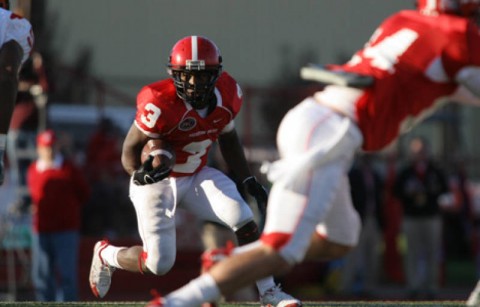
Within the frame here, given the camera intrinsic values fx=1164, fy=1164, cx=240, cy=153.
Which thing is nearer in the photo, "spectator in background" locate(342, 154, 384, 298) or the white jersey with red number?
the white jersey with red number

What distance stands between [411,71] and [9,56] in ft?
9.35

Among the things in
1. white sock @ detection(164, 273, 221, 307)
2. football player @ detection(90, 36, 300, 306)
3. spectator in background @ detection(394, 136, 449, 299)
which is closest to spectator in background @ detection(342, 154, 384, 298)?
spectator in background @ detection(394, 136, 449, 299)

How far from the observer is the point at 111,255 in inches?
286

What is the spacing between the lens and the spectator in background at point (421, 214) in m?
12.3

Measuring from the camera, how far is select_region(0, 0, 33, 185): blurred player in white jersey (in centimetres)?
697

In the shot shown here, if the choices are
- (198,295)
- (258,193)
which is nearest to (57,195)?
(258,193)

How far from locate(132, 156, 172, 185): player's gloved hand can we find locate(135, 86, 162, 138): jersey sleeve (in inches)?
9.3

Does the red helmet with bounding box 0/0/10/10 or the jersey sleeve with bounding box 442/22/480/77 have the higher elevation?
the jersey sleeve with bounding box 442/22/480/77

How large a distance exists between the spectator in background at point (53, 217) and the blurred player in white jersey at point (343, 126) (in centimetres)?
568

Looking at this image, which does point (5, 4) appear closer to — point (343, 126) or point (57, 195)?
point (343, 126)

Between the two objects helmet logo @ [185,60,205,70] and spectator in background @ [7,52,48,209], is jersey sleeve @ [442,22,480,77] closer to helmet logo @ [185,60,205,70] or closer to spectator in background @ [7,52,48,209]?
helmet logo @ [185,60,205,70]

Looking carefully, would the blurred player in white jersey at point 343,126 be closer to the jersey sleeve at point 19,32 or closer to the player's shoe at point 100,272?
the player's shoe at point 100,272

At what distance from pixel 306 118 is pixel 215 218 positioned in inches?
77.2

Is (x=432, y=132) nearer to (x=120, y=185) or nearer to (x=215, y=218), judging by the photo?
(x=120, y=185)
